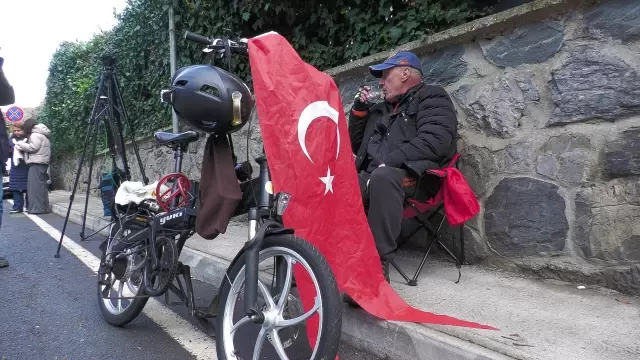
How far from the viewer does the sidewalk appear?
2.21m

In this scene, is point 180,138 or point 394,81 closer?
point 180,138

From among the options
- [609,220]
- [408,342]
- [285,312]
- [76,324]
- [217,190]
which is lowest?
[76,324]

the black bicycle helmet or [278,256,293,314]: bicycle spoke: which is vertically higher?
the black bicycle helmet

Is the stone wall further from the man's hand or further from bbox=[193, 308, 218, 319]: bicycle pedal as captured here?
bbox=[193, 308, 218, 319]: bicycle pedal

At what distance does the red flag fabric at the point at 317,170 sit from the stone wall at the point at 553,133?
3.39ft

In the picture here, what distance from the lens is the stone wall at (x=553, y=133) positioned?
2.83m

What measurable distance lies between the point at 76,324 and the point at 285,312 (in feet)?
5.74

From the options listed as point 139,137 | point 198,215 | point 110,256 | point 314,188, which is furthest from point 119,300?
point 139,137

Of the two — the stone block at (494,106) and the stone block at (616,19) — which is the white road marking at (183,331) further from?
the stone block at (616,19)

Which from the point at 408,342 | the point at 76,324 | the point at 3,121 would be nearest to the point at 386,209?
the point at 408,342

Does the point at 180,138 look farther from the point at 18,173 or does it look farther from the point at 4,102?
the point at 18,173

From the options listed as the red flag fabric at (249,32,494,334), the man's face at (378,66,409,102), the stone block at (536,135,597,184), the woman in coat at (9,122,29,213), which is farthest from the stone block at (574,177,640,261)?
the woman in coat at (9,122,29,213)

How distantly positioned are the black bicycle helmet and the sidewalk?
1.26 m

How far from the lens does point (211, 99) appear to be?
2375 millimetres
